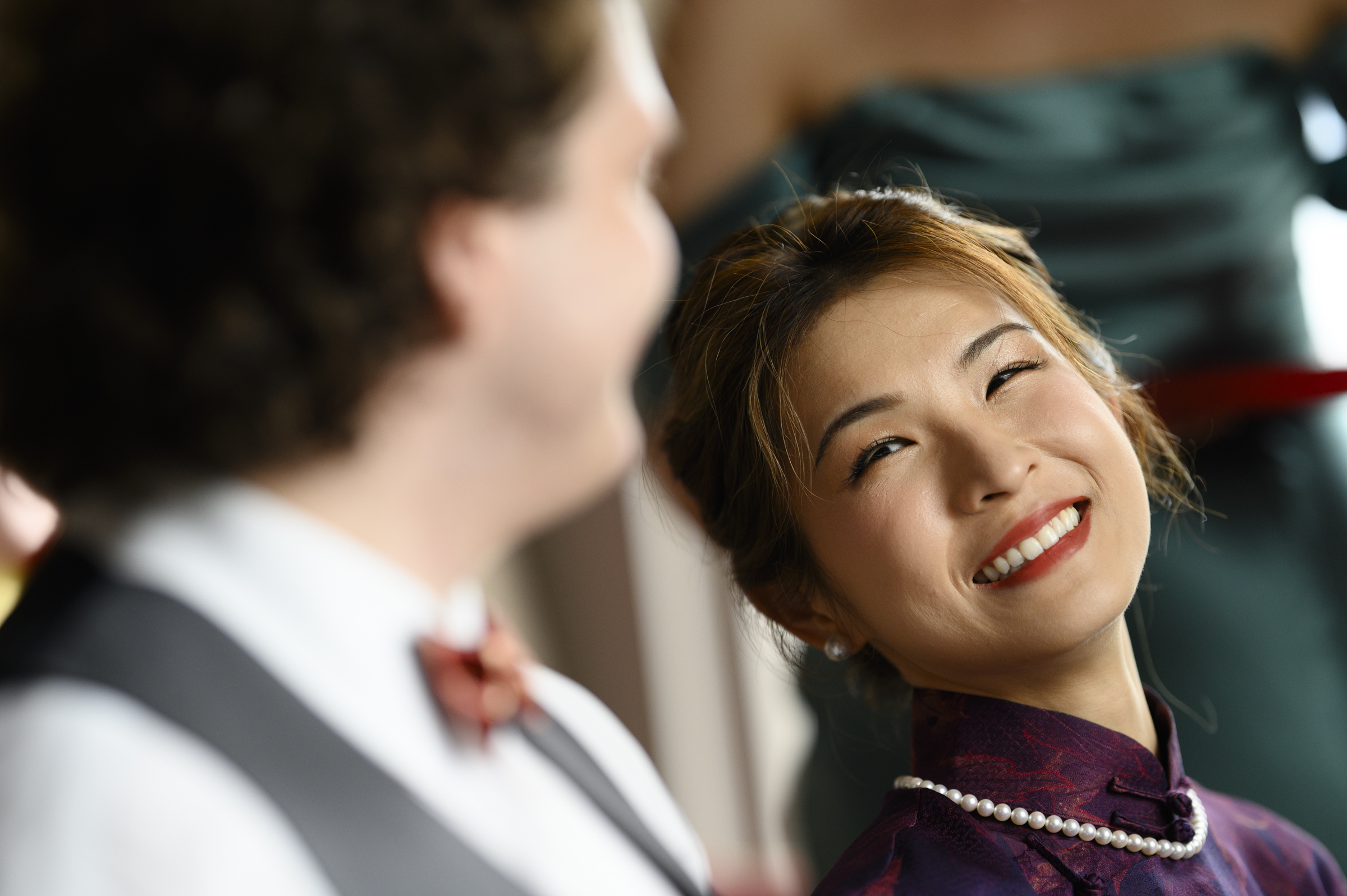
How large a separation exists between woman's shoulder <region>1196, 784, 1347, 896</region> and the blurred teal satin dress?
0.40 feet

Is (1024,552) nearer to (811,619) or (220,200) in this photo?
(811,619)

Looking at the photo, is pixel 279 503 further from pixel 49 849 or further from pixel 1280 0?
pixel 1280 0

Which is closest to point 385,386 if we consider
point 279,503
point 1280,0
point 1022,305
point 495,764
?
point 279,503

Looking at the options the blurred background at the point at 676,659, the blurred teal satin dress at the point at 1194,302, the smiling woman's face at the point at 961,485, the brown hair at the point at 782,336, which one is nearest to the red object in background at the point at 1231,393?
the blurred teal satin dress at the point at 1194,302

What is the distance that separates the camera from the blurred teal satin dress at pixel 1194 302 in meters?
0.95

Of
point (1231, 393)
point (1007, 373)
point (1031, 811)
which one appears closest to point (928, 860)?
point (1031, 811)

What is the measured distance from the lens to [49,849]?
329 mm

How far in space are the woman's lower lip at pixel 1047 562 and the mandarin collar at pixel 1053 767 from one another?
88 millimetres

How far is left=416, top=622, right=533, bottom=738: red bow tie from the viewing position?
16.7 inches

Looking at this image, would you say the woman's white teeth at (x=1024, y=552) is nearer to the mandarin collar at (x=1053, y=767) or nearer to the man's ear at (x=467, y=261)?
the mandarin collar at (x=1053, y=767)

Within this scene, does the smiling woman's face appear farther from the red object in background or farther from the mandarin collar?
the red object in background

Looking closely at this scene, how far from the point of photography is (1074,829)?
0.66 meters

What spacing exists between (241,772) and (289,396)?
4.4 inches

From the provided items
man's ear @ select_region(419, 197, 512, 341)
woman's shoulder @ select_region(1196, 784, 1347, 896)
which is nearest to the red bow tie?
man's ear @ select_region(419, 197, 512, 341)
